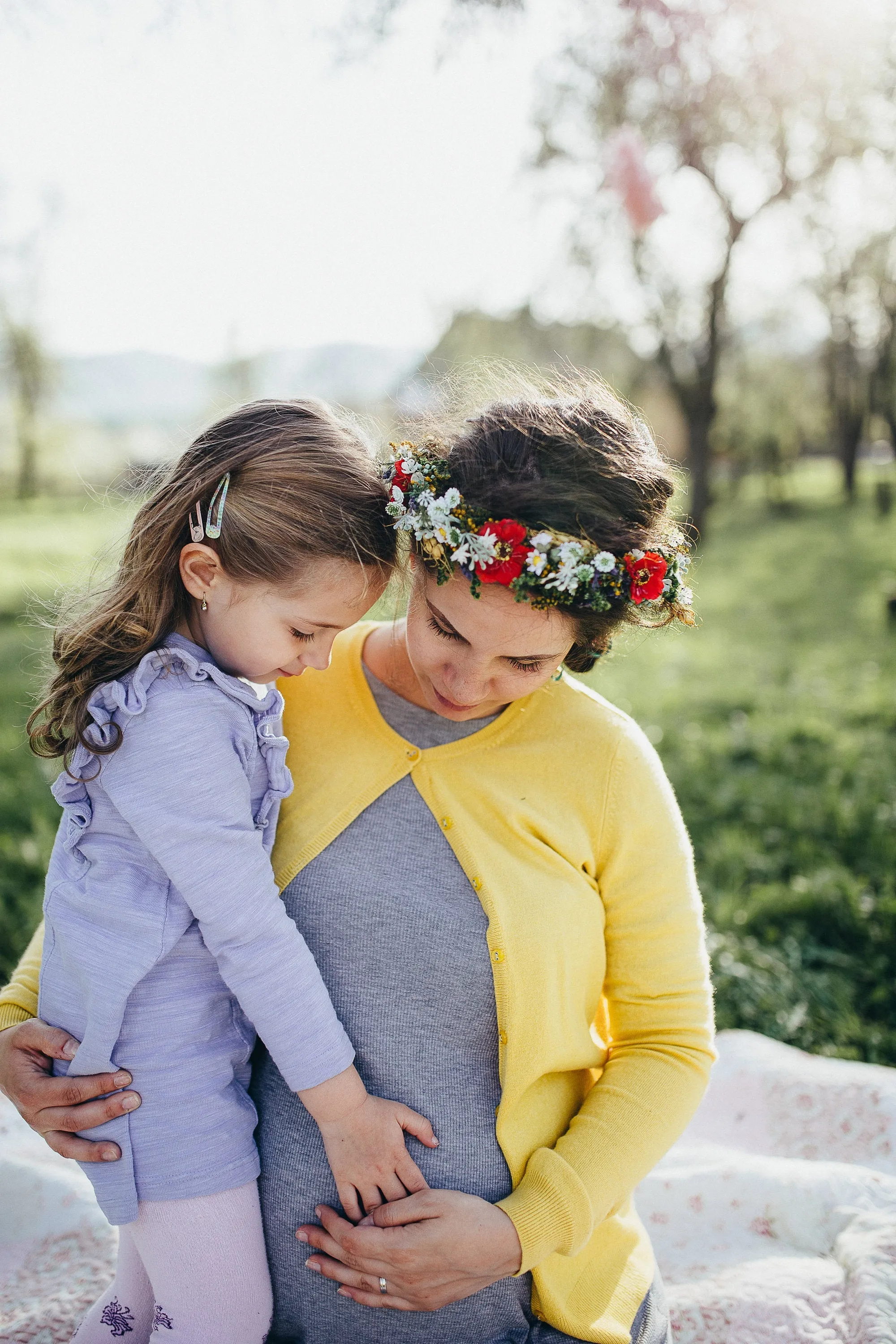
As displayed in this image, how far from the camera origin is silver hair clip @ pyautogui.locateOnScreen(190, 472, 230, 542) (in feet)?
5.97

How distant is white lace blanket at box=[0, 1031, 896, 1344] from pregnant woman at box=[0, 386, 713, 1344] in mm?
358

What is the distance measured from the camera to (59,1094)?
172 centimetres

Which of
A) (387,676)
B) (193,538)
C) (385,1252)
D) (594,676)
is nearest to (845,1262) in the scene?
(385,1252)

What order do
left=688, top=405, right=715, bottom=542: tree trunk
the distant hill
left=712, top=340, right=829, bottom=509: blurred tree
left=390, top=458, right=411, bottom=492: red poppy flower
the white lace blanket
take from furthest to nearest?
left=712, top=340, right=829, bottom=509: blurred tree < left=688, top=405, right=715, bottom=542: tree trunk < the distant hill < the white lace blanket < left=390, top=458, right=411, bottom=492: red poppy flower

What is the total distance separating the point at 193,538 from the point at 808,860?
336 cm

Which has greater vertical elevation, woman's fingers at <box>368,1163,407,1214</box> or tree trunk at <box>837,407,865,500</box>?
woman's fingers at <box>368,1163,407,1214</box>

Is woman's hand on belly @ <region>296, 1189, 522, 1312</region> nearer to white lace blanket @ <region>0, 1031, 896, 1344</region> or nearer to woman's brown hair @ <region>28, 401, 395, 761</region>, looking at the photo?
white lace blanket @ <region>0, 1031, 896, 1344</region>

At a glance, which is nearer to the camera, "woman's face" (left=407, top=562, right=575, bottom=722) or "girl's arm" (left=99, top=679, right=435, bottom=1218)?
"girl's arm" (left=99, top=679, right=435, bottom=1218)

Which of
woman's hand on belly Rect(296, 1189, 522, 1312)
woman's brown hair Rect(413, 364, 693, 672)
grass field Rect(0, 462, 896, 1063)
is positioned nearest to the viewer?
woman's hand on belly Rect(296, 1189, 522, 1312)

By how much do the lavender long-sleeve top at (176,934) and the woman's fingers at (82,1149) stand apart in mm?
18

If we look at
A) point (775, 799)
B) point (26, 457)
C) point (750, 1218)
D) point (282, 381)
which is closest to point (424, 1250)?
point (750, 1218)

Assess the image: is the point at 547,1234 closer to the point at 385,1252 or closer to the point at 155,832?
the point at 385,1252

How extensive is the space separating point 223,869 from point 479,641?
60cm

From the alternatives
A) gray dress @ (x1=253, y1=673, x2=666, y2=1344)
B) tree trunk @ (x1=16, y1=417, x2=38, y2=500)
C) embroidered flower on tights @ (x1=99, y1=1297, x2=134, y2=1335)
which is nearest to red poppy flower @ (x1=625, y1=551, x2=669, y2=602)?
gray dress @ (x1=253, y1=673, x2=666, y2=1344)
